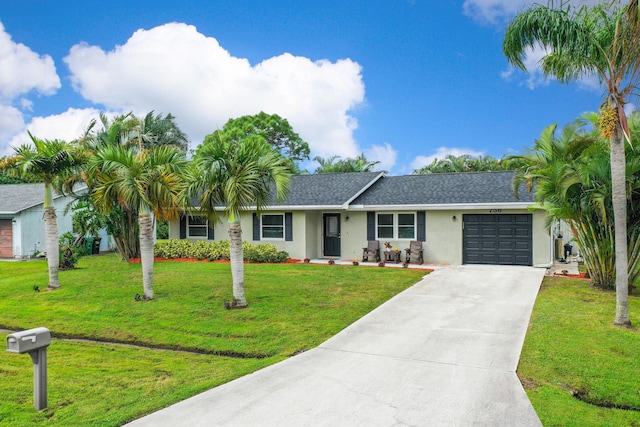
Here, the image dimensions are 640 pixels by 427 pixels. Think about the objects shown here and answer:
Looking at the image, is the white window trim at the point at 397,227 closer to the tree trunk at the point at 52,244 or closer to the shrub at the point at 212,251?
the shrub at the point at 212,251

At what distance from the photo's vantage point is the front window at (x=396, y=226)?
1752 cm

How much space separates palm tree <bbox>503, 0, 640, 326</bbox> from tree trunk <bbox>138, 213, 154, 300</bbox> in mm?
9432

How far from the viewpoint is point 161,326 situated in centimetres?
922

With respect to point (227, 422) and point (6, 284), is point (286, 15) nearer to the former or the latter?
point (6, 284)

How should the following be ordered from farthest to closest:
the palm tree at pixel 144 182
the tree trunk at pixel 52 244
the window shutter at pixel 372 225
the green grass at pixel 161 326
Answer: the window shutter at pixel 372 225 → the tree trunk at pixel 52 244 → the palm tree at pixel 144 182 → the green grass at pixel 161 326

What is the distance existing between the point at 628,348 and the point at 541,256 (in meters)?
9.09

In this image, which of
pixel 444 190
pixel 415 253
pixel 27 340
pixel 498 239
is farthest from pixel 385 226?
pixel 27 340

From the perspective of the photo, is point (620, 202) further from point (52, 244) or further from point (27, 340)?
point (52, 244)

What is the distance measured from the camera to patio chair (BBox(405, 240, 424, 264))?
16797mm

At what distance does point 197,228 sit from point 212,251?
7.47 feet

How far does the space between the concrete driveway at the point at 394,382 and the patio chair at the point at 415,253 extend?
728 cm

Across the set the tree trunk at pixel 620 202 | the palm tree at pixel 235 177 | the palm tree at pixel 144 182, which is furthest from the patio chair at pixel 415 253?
the palm tree at pixel 144 182

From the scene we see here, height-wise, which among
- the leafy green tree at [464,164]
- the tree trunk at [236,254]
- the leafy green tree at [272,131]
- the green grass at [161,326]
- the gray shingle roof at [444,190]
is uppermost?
the leafy green tree at [272,131]

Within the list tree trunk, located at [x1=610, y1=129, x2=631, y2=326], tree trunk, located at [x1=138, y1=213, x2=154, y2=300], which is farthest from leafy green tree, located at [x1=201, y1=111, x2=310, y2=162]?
tree trunk, located at [x1=610, y1=129, x2=631, y2=326]
